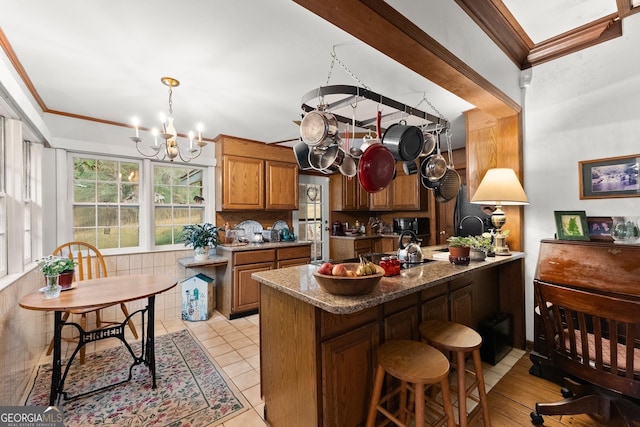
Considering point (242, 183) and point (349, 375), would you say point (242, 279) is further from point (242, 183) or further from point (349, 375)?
point (349, 375)

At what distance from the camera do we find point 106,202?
333 centimetres

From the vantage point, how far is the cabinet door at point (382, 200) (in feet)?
17.0

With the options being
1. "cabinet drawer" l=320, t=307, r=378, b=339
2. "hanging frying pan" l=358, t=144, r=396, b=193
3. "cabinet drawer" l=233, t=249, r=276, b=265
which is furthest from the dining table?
"hanging frying pan" l=358, t=144, r=396, b=193

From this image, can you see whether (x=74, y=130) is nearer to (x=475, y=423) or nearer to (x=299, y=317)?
(x=299, y=317)

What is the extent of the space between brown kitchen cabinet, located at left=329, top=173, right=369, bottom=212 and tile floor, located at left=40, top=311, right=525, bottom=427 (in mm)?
2458

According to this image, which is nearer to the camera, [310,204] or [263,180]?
[263,180]

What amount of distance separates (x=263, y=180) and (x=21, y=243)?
2509mm

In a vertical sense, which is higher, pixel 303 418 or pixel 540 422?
pixel 303 418

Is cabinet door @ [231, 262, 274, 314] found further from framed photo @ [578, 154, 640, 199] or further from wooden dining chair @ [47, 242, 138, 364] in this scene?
framed photo @ [578, 154, 640, 199]

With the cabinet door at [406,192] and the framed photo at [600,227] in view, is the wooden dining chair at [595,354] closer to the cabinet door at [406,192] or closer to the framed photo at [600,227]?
the framed photo at [600,227]

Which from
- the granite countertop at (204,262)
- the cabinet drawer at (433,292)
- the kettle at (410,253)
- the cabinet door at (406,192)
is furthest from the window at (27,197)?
the cabinet door at (406,192)

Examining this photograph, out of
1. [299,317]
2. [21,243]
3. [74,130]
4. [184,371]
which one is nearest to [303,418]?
[299,317]

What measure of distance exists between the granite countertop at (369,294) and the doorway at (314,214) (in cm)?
288

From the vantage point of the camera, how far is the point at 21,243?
214 centimetres
